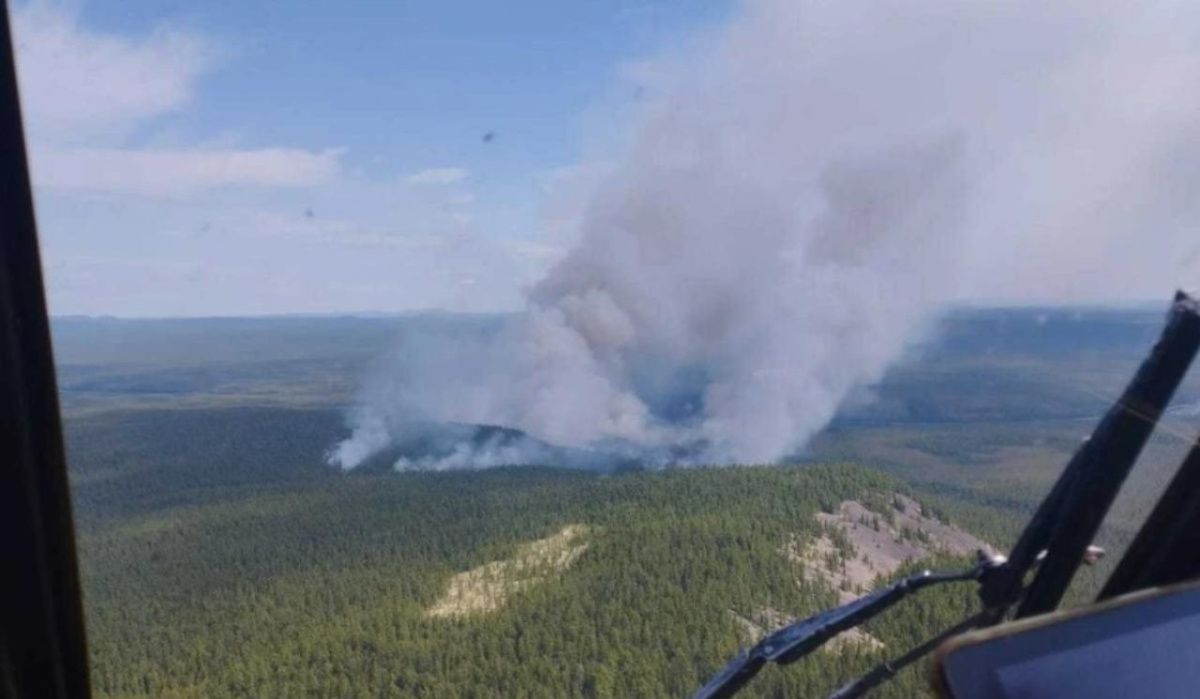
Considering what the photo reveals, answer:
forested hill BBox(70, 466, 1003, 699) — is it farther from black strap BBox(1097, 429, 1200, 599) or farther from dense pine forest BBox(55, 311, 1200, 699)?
black strap BBox(1097, 429, 1200, 599)

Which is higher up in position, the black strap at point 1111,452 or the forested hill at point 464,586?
the black strap at point 1111,452

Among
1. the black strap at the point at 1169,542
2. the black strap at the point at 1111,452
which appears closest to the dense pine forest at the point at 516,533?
the black strap at the point at 1169,542

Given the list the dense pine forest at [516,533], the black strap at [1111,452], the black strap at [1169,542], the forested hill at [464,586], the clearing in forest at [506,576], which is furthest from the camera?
the clearing in forest at [506,576]

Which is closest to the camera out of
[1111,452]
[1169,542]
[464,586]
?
[1111,452]

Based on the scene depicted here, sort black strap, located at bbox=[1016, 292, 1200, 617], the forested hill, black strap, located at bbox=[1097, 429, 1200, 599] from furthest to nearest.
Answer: the forested hill
black strap, located at bbox=[1097, 429, 1200, 599]
black strap, located at bbox=[1016, 292, 1200, 617]

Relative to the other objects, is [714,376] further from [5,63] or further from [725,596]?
[5,63]

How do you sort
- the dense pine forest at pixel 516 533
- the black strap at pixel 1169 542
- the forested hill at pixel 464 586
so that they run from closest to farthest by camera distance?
the black strap at pixel 1169 542 → the dense pine forest at pixel 516 533 → the forested hill at pixel 464 586

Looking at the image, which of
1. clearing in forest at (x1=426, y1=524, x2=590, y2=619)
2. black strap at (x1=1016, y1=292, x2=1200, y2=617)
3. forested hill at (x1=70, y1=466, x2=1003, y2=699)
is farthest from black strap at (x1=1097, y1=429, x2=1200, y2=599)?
clearing in forest at (x1=426, y1=524, x2=590, y2=619)

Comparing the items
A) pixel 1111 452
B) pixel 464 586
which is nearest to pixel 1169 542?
pixel 1111 452

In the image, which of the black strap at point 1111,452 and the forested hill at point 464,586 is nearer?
the black strap at point 1111,452

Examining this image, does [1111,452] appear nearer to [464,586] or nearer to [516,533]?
[464,586]

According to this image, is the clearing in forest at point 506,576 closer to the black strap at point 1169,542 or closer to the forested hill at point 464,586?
the forested hill at point 464,586
